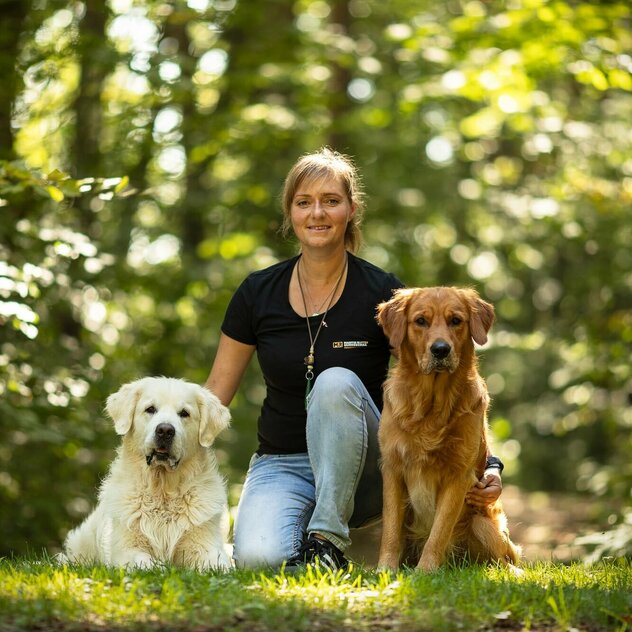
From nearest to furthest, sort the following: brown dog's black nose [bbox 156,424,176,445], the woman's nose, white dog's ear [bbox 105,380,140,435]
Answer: brown dog's black nose [bbox 156,424,176,445]
white dog's ear [bbox 105,380,140,435]
the woman's nose

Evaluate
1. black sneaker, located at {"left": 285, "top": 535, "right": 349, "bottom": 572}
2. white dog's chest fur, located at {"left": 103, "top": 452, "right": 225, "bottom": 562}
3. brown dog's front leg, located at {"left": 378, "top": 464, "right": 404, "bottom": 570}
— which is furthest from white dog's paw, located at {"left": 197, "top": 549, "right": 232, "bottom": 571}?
brown dog's front leg, located at {"left": 378, "top": 464, "right": 404, "bottom": 570}

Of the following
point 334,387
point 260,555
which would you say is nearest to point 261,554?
point 260,555

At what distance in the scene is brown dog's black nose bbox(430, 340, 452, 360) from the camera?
4219 millimetres

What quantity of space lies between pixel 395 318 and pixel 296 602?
160 cm

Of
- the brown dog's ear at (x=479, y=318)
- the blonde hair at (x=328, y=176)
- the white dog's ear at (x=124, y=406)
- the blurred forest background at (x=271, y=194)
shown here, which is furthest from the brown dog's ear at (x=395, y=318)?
the blurred forest background at (x=271, y=194)

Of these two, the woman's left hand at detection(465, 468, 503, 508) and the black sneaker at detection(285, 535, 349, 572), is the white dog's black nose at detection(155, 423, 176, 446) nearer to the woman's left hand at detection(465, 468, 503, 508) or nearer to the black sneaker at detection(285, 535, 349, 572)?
the black sneaker at detection(285, 535, 349, 572)

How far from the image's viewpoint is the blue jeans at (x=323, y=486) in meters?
4.20

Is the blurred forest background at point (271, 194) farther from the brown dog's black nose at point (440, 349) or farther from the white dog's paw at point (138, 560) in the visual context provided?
the brown dog's black nose at point (440, 349)

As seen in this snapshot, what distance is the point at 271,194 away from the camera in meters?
10.0

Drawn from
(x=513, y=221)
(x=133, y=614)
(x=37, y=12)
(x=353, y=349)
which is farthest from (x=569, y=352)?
(x=133, y=614)

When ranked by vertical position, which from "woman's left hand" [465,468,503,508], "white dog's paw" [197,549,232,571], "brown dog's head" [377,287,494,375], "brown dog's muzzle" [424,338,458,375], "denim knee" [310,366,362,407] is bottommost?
"white dog's paw" [197,549,232,571]

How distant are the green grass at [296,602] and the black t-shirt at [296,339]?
1191 millimetres

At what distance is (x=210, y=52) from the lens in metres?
10.0

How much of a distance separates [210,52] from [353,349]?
20.8 feet
